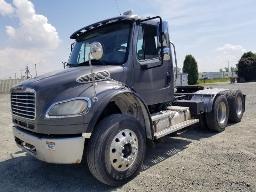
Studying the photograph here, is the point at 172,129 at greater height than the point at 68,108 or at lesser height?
lesser

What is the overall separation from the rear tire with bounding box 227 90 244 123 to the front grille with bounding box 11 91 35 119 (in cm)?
610

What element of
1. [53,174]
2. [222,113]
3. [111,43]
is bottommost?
[53,174]

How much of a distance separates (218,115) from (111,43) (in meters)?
4.08

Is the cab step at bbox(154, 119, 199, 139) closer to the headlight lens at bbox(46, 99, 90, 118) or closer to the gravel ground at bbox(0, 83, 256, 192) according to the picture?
the gravel ground at bbox(0, 83, 256, 192)

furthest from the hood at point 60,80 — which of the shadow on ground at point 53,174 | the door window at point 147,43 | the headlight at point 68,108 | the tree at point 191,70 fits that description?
the tree at point 191,70

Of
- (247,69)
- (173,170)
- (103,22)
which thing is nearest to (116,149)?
(173,170)

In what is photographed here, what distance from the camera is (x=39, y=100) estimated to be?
15.4 feet

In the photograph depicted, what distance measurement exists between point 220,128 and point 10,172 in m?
5.12

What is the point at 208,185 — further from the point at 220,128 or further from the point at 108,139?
the point at 220,128

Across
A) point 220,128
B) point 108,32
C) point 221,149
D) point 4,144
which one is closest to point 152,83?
point 108,32

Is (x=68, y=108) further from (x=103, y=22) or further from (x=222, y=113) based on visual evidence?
(x=222, y=113)

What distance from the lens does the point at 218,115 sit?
8.69 meters

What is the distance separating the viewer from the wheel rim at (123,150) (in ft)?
16.0

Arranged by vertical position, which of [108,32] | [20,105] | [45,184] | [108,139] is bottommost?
[45,184]
